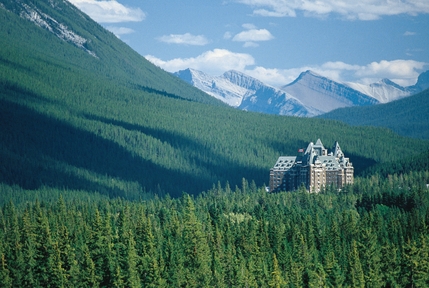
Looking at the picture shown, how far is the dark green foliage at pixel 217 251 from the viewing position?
11356 centimetres

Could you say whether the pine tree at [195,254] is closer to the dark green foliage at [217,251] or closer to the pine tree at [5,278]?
the dark green foliage at [217,251]

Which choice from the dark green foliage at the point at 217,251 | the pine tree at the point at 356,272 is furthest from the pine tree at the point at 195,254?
the pine tree at the point at 356,272

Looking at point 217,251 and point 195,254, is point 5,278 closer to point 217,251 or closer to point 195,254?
point 195,254

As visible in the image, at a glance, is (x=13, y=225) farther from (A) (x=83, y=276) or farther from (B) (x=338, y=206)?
(B) (x=338, y=206)

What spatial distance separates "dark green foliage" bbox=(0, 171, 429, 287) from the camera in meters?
114

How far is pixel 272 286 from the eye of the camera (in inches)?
4274

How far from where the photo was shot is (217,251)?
124 meters

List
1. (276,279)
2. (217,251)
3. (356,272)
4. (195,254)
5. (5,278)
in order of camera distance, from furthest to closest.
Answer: (217,251), (195,254), (356,272), (5,278), (276,279)

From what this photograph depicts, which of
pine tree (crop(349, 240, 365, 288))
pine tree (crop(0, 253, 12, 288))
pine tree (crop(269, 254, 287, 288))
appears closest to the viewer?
pine tree (crop(269, 254, 287, 288))

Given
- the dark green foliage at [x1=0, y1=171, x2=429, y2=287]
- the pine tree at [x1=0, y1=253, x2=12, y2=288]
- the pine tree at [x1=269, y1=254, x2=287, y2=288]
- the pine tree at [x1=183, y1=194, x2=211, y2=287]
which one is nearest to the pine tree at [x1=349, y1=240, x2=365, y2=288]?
the dark green foliage at [x1=0, y1=171, x2=429, y2=287]

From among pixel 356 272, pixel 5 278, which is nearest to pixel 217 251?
pixel 356 272

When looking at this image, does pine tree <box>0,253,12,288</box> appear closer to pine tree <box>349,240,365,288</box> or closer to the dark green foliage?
the dark green foliage

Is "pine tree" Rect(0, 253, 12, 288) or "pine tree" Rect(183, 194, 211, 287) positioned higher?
"pine tree" Rect(183, 194, 211, 287)

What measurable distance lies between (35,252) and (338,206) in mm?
65683
